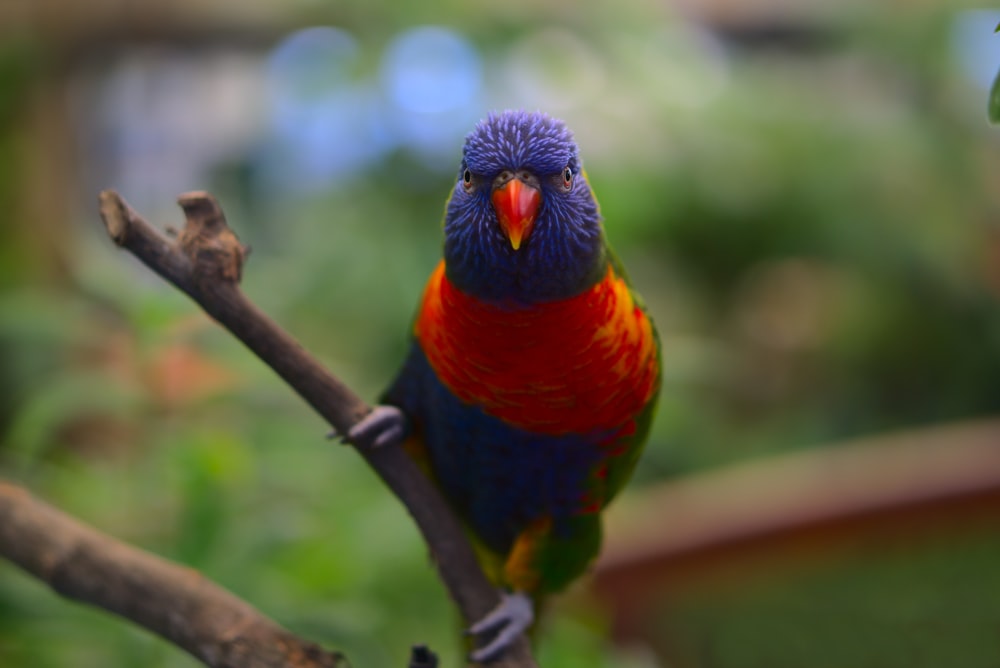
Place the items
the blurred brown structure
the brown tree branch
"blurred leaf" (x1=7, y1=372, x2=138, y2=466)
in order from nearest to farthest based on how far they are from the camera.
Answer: the brown tree branch
"blurred leaf" (x1=7, y1=372, x2=138, y2=466)
the blurred brown structure

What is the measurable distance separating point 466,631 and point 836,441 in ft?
8.42

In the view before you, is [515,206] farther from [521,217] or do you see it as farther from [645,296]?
[645,296]

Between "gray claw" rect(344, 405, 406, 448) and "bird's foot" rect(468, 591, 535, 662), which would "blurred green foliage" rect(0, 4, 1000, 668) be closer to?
"bird's foot" rect(468, 591, 535, 662)

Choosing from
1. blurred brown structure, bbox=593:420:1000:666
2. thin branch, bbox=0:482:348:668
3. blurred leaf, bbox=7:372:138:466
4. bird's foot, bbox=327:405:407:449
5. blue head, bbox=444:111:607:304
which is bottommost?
blurred brown structure, bbox=593:420:1000:666

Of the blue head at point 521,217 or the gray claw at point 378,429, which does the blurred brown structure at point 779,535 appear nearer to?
the gray claw at point 378,429

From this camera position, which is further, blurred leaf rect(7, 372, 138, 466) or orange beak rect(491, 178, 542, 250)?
blurred leaf rect(7, 372, 138, 466)

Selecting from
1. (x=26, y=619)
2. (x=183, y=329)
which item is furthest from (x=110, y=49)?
(x=26, y=619)

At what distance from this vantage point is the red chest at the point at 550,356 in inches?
43.3

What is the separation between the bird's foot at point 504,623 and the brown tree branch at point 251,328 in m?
0.02

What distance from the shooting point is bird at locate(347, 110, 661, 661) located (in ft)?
3.39

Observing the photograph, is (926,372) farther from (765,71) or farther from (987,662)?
(987,662)

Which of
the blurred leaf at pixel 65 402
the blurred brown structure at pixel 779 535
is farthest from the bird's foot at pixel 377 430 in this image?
the blurred brown structure at pixel 779 535

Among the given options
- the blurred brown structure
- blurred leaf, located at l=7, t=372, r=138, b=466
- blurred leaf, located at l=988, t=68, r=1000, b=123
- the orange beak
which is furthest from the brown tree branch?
the blurred brown structure

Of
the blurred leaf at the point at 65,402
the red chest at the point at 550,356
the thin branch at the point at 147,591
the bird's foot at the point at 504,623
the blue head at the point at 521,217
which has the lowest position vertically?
the bird's foot at the point at 504,623
